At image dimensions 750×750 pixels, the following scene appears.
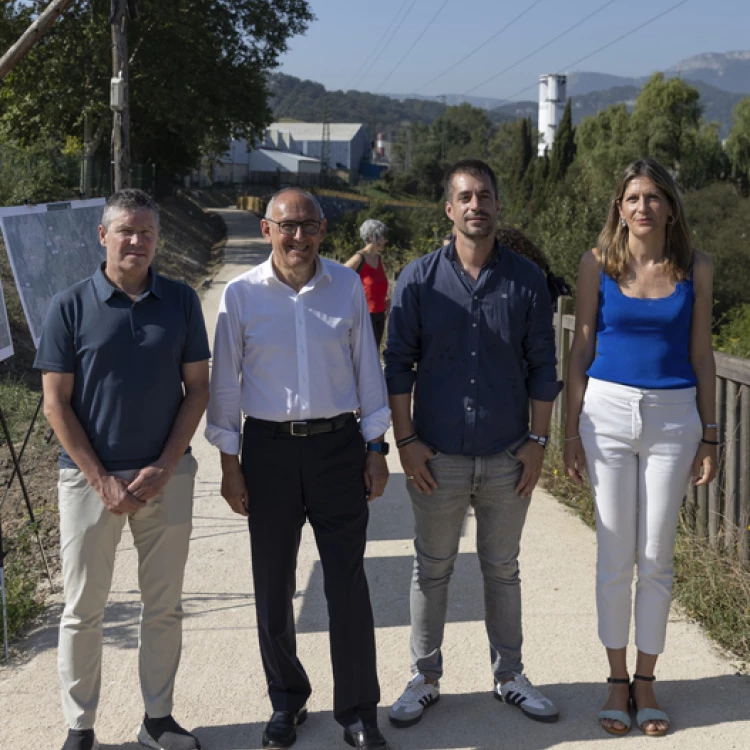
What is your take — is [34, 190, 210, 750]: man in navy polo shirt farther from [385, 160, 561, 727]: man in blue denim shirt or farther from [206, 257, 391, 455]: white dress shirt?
[385, 160, 561, 727]: man in blue denim shirt

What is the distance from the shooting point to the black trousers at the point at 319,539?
11.4 feet

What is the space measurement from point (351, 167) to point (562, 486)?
6843 inches

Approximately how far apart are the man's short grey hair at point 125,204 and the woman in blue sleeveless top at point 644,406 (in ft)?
5.66

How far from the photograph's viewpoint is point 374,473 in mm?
3580

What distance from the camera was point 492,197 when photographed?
11.8ft

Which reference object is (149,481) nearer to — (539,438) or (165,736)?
(165,736)

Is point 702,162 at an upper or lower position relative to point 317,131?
lower

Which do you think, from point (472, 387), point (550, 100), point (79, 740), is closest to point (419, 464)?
point (472, 387)

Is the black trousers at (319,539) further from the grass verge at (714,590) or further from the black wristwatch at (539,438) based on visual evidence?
the grass verge at (714,590)

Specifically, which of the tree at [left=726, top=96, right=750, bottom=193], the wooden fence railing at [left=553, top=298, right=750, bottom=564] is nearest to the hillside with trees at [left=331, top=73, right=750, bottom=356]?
the tree at [left=726, top=96, right=750, bottom=193]

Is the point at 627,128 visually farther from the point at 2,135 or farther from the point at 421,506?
the point at 421,506

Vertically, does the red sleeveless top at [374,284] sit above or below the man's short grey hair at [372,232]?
below

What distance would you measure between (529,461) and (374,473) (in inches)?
23.6

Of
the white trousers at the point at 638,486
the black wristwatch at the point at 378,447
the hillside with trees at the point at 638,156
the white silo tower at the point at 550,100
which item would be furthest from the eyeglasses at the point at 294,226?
the white silo tower at the point at 550,100
